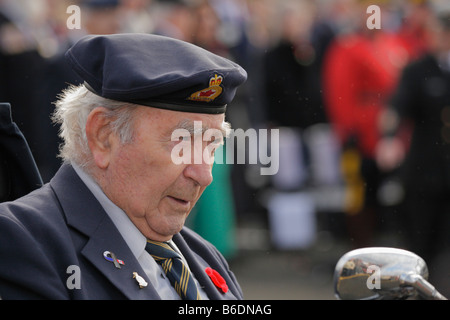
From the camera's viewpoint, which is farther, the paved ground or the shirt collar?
the paved ground

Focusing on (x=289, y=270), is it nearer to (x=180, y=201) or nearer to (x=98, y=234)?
(x=180, y=201)

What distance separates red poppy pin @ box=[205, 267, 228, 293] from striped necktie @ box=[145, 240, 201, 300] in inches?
6.7

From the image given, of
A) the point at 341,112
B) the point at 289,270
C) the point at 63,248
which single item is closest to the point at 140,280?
the point at 63,248

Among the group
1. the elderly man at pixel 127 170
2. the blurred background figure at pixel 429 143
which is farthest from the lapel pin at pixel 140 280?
the blurred background figure at pixel 429 143

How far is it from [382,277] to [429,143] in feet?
14.0

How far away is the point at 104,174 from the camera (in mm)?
2285

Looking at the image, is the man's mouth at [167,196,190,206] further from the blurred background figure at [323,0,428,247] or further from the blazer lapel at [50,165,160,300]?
the blurred background figure at [323,0,428,247]

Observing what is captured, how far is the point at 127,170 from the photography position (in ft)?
7.38

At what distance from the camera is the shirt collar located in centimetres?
227

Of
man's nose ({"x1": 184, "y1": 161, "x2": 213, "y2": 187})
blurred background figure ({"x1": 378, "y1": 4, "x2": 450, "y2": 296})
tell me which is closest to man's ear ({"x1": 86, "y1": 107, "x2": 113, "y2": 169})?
man's nose ({"x1": 184, "y1": 161, "x2": 213, "y2": 187})

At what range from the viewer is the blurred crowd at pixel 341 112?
240 inches

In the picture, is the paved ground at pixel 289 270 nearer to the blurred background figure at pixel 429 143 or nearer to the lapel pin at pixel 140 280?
the blurred background figure at pixel 429 143

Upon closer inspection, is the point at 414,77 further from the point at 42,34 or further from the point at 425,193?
the point at 42,34
